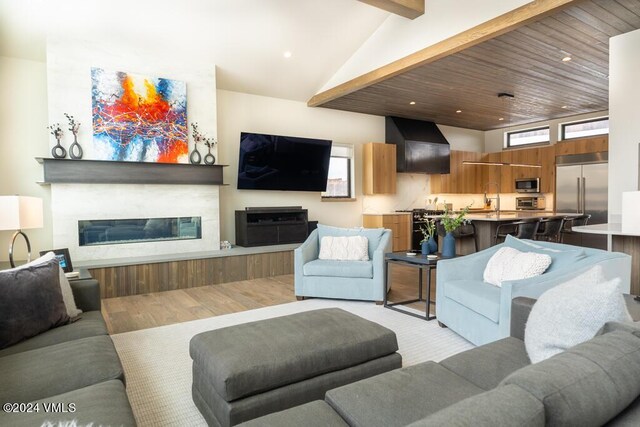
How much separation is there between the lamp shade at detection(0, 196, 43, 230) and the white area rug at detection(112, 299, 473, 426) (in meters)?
1.16

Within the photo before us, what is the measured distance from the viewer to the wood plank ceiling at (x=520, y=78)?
157 inches

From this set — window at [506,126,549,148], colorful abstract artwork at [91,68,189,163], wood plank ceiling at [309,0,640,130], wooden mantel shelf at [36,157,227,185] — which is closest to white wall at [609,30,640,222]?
wood plank ceiling at [309,0,640,130]

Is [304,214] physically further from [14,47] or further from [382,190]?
[14,47]

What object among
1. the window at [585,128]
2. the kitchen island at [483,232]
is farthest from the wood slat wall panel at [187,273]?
the window at [585,128]

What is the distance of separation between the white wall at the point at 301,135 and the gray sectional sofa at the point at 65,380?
4.22 metres

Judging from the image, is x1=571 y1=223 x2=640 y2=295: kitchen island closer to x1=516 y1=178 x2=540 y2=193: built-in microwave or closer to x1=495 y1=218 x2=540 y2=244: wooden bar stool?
x1=495 y1=218 x2=540 y2=244: wooden bar stool

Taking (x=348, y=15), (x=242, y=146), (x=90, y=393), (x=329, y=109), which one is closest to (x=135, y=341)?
(x=90, y=393)

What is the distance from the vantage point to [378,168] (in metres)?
7.76

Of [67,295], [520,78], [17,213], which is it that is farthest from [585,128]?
[17,213]

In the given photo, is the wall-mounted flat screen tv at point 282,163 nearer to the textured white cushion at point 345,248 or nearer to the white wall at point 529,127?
the textured white cushion at point 345,248

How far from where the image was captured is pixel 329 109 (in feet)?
24.5

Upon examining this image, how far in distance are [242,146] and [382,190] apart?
304 cm

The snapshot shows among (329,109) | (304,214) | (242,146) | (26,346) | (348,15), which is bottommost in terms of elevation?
(26,346)

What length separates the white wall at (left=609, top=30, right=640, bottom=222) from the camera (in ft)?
14.0
